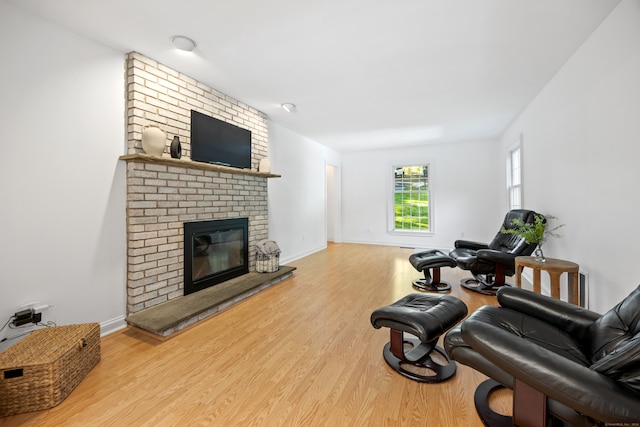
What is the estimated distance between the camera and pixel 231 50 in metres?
2.47

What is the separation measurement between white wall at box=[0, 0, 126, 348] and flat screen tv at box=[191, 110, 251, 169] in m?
0.74

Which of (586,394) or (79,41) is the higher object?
(79,41)

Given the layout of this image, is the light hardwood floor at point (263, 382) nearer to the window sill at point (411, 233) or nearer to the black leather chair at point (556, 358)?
the black leather chair at point (556, 358)

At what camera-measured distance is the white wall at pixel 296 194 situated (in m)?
4.73

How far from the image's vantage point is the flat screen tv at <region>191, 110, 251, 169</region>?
309 cm

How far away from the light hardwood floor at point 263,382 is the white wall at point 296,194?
2.20m

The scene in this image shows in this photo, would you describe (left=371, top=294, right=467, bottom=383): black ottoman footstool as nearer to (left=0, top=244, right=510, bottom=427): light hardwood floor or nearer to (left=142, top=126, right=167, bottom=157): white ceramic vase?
(left=0, top=244, right=510, bottom=427): light hardwood floor

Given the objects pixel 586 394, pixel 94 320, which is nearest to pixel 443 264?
pixel 586 394

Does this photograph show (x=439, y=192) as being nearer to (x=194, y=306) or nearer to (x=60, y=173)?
(x=194, y=306)

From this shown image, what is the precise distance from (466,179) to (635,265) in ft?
15.4

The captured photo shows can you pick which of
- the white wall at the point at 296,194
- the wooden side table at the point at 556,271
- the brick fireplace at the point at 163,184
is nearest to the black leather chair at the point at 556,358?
the wooden side table at the point at 556,271

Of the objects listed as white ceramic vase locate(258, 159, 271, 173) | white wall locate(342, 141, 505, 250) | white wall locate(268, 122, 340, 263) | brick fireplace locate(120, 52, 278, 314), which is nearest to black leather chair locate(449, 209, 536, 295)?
white wall locate(342, 141, 505, 250)

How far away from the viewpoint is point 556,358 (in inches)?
39.5

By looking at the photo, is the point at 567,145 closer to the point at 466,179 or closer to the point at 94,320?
the point at 466,179
